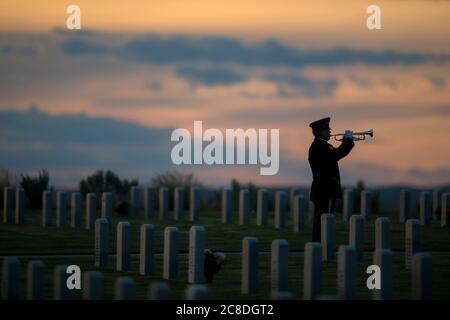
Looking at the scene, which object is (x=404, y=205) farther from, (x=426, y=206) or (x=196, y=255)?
(x=196, y=255)

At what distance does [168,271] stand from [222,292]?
1702 mm

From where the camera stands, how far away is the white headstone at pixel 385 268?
17.3 m

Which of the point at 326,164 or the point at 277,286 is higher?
the point at 326,164

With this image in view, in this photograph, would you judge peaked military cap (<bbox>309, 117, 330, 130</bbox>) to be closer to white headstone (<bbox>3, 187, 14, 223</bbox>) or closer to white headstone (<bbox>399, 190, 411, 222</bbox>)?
white headstone (<bbox>399, 190, 411, 222</bbox>)

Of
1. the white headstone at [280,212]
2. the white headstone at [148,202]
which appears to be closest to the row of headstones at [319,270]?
the white headstone at [280,212]

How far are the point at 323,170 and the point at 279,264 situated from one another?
545cm

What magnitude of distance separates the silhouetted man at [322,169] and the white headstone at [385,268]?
546 cm

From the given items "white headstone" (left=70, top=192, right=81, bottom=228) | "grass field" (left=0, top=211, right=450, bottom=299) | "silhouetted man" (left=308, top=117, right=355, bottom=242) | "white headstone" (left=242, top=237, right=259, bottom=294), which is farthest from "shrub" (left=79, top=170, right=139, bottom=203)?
"white headstone" (left=242, top=237, right=259, bottom=294)

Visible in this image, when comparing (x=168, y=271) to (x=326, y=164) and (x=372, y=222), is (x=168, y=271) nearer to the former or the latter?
(x=326, y=164)

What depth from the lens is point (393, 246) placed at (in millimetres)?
26219

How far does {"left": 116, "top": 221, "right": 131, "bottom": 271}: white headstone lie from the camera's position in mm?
21062

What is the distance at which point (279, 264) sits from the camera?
17.9 m

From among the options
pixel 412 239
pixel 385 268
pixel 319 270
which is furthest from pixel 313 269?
pixel 412 239
